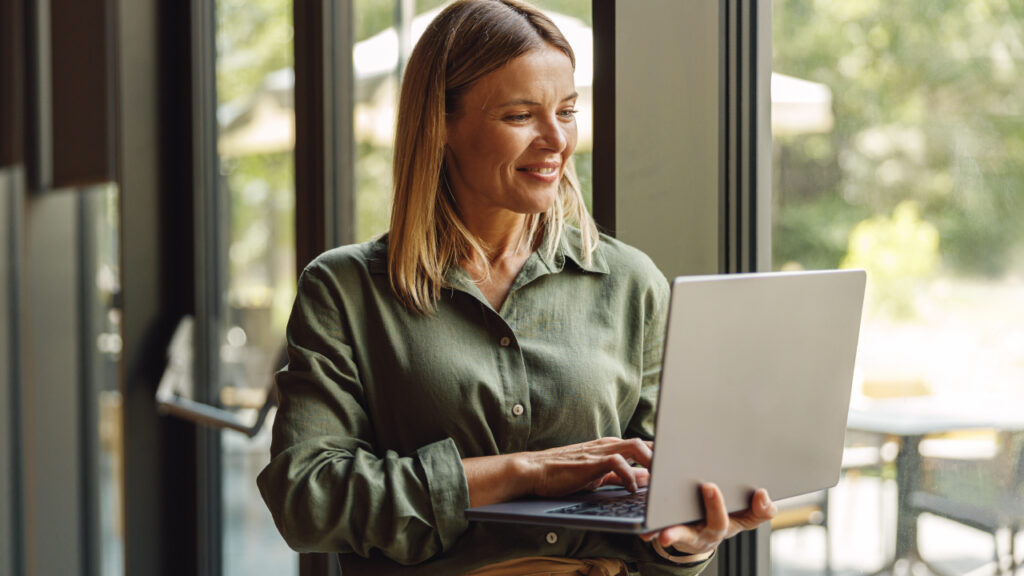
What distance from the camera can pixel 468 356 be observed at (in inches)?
59.2

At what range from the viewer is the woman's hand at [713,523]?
1.23m

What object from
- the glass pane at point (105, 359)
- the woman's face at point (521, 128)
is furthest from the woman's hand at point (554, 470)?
the glass pane at point (105, 359)

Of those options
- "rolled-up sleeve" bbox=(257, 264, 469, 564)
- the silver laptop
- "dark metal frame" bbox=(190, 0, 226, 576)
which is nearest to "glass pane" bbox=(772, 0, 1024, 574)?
the silver laptop

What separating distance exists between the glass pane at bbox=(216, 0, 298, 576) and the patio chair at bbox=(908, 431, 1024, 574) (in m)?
2.00

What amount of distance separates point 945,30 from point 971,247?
31 cm

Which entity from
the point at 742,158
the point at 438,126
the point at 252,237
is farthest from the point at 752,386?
the point at 252,237

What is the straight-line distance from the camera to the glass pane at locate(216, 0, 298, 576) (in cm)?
325

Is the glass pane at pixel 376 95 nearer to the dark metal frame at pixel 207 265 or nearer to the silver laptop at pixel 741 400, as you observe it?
the dark metal frame at pixel 207 265

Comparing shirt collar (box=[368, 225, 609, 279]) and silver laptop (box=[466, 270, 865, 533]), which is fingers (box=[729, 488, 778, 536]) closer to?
silver laptop (box=[466, 270, 865, 533])

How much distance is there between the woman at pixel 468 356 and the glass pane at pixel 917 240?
0.35m

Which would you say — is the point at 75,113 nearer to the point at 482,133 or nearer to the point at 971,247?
the point at 482,133

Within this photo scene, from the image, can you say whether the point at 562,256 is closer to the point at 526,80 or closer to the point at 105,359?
the point at 526,80

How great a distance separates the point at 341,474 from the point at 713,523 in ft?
1.62

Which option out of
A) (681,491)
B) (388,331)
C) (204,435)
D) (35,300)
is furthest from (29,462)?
(681,491)
